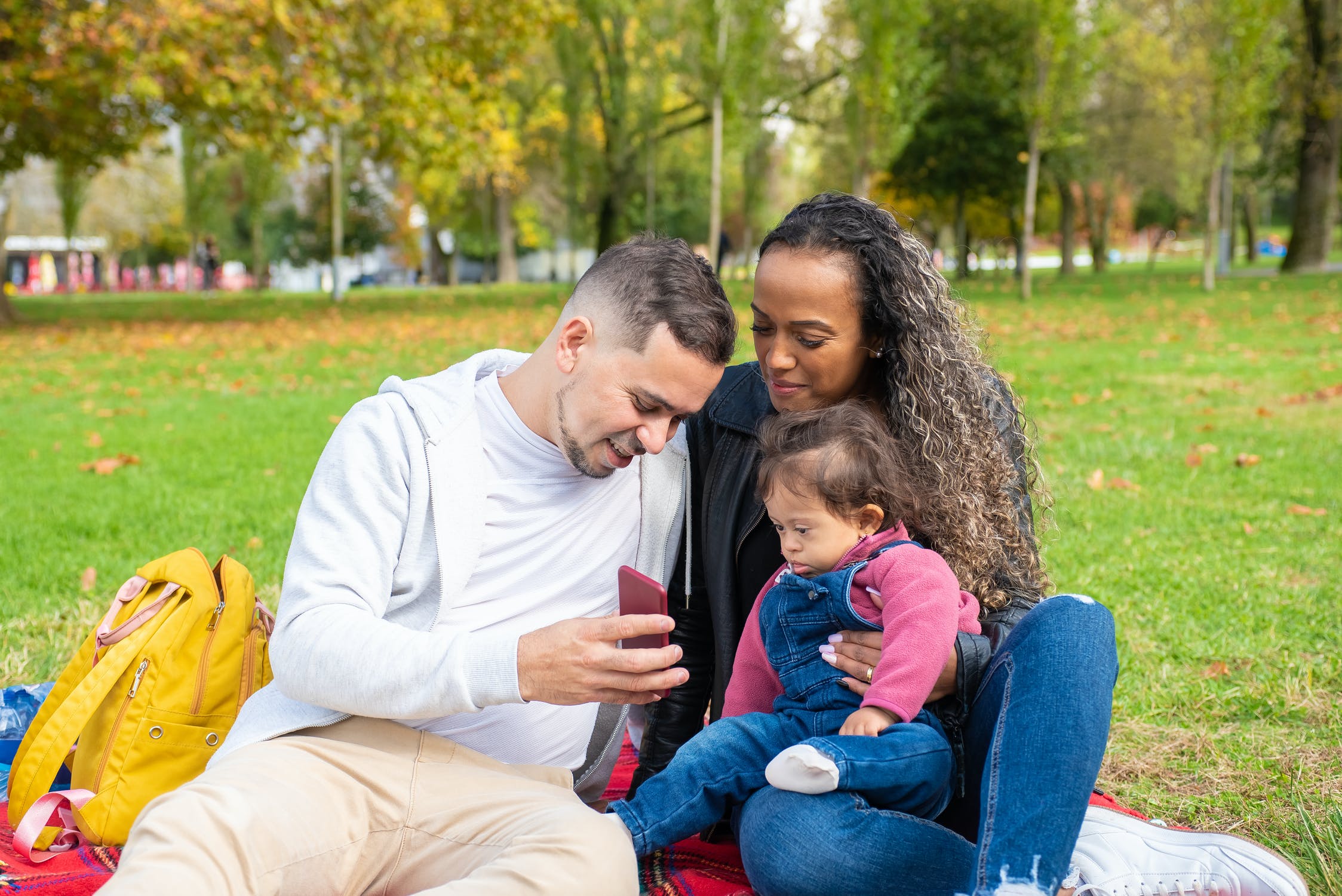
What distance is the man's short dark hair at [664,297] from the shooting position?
8.55ft

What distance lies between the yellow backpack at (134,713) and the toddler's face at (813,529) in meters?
1.43

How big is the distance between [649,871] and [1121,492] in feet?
15.4

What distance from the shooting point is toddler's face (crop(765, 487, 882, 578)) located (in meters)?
2.62

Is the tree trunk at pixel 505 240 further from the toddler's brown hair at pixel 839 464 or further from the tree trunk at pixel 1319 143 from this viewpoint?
the toddler's brown hair at pixel 839 464

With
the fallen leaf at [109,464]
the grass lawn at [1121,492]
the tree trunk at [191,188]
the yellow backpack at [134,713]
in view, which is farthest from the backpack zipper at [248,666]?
the tree trunk at [191,188]

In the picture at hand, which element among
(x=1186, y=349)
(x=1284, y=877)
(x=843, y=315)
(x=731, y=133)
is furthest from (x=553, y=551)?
(x=731, y=133)

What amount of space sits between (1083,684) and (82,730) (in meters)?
2.36

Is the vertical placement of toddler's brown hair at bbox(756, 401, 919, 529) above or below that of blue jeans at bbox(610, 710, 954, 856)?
above

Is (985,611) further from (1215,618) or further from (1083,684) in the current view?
(1215,618)

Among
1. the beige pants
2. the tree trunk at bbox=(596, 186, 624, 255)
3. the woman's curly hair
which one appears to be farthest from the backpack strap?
the tree trunk at bbox=(596, 186, 624, 255)

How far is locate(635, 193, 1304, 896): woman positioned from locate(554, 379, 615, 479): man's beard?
1.59 ft

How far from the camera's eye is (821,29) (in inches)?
1092

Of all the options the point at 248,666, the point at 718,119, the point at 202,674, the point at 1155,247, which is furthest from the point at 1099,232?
the point at 202,674

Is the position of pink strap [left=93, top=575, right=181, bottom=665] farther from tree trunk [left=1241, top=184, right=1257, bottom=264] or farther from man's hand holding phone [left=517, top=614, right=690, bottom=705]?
tree trunk [left=1241, top=184, right=1257, bottom=264]
